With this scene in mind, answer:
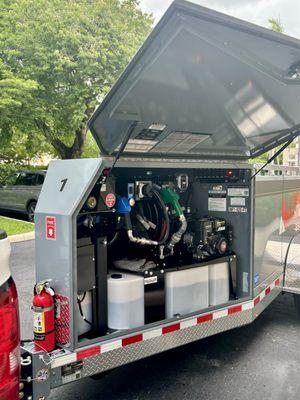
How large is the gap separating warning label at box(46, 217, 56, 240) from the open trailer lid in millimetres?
625

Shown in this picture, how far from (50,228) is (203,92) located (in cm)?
142

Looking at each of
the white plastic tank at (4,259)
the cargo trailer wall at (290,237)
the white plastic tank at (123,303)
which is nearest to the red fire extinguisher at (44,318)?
the white plastic tank at (123,303)

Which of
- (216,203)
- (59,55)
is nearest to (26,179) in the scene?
(59,55)

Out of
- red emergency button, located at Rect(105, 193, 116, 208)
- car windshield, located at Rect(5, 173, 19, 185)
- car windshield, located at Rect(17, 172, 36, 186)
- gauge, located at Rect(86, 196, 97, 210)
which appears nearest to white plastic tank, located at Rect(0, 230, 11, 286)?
gauge, located at Rect(86, 196, 97, 210)

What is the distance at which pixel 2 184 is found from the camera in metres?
14.3

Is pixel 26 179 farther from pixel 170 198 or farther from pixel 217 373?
pixel 217 373

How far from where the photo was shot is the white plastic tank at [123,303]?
2.93m

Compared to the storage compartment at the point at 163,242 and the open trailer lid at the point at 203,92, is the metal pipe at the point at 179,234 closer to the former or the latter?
the storage compartment at the point at 163,242

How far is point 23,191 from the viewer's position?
1280cm

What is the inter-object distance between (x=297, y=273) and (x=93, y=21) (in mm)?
12510

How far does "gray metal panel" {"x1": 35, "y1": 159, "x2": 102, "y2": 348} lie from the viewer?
2.53m

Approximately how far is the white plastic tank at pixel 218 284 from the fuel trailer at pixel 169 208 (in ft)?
0.04

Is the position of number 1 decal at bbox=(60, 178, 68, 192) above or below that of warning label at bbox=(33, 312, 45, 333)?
above

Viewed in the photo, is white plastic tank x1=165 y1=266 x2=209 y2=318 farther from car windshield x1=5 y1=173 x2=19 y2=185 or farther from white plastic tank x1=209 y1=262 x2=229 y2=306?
car windshield x1=5 y1=173 x2=19 y2=185
